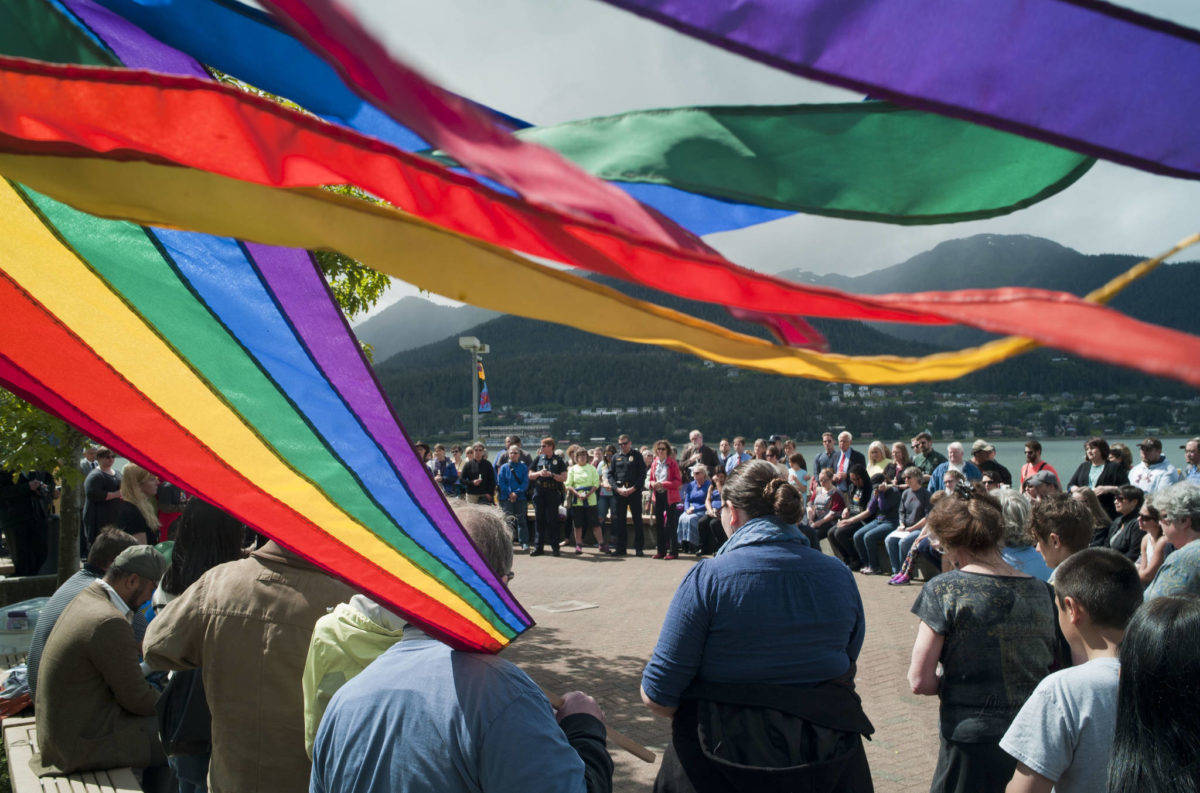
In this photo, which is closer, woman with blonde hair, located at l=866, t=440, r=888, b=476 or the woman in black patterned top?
the woman in black patterned top

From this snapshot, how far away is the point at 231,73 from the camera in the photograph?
5.15ft

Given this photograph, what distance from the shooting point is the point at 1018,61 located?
3.19 feet

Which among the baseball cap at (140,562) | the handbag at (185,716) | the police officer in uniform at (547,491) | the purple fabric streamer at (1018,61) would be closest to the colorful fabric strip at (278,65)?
the purple fabric streamer at (1018,61)

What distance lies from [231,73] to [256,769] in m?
2.42

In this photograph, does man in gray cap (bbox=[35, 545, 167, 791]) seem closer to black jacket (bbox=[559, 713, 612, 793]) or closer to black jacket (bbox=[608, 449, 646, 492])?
black jacket (bbox=[559, 713, 612, 793])

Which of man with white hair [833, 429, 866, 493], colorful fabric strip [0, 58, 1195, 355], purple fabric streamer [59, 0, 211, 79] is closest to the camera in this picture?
colorful fabric strip [0, 58, 1195, 355]

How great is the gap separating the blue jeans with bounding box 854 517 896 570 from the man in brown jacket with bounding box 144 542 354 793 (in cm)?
1041

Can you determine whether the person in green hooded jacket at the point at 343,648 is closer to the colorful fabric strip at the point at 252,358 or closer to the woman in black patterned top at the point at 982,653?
the colorful fabric strip at the point at 252,358

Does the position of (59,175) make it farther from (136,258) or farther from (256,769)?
(256,769)

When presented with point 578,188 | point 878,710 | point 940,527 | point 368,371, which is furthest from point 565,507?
point 578,188

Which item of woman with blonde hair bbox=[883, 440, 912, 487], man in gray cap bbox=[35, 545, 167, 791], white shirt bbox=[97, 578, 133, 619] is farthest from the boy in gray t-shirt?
woman with blonde hair bbox=[883, 440, 912, 487]

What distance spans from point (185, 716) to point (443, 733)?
2.20 meters

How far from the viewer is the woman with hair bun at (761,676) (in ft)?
9.19

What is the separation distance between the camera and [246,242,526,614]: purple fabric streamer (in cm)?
186
